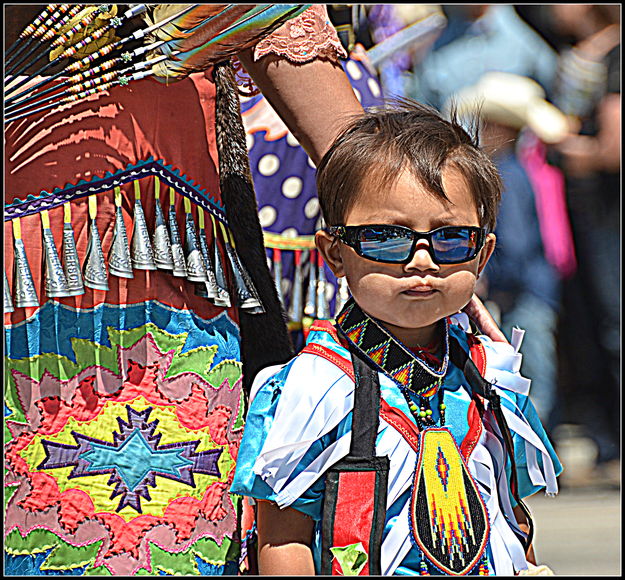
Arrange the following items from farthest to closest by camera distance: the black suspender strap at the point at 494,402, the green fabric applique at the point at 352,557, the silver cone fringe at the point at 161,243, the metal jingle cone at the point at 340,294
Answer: the metal jingle cone at the point at 340,294
the silver cone fringe at the point at 161,243
the black suspender strap at the point at 494,402
the green fabric applique at the point at 352,557

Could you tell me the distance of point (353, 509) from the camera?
1232 mm

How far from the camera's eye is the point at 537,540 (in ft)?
11.8

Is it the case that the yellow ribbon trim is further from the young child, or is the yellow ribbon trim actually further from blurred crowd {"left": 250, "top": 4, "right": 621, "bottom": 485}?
the young child

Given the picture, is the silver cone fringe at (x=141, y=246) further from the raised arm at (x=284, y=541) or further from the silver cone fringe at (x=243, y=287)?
the raised arm at (x=284, y=541)

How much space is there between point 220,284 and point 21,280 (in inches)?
12.8

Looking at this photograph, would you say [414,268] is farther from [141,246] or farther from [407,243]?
[141,246]

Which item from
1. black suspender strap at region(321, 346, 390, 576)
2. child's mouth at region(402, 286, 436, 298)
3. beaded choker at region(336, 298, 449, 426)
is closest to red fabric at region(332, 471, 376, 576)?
black suspender strap at region(321, 346, 390, 576)

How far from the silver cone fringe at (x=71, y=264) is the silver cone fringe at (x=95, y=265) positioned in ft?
0.04

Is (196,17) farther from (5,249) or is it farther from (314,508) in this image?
(314,508)

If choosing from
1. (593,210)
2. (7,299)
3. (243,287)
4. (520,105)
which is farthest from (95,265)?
(593,210)

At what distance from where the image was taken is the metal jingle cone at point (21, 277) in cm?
137

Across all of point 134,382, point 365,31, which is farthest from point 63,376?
point 365,31

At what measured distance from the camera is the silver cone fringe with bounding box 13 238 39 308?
4.49 ft

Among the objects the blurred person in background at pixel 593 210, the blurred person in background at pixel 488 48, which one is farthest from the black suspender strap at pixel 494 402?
the blurred person in background at pixel 593 210
